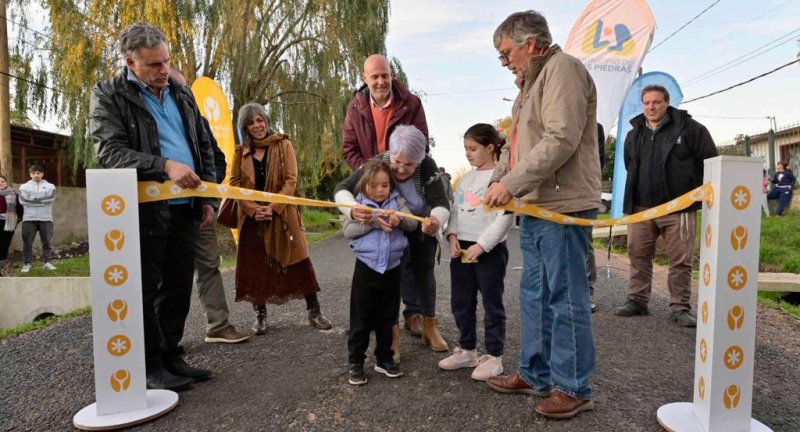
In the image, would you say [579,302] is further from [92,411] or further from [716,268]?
[92,411]

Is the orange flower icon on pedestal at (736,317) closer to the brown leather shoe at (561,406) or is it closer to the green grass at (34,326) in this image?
the brown leather shoe at (561,406)

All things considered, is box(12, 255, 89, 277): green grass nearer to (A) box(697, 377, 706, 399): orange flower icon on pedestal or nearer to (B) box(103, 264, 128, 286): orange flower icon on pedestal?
(B) box(103, 264, 128, 286): orange flower icon on pedestal

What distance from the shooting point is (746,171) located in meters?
2.31

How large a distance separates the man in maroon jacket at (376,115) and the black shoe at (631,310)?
101 inches

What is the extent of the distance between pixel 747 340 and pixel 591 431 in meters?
0.82

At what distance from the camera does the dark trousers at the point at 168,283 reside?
9.44 feet

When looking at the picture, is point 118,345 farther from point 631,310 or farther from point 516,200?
point 631,310

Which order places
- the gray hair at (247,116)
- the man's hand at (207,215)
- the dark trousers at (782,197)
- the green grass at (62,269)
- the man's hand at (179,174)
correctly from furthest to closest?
the dark trousers at (782,197) → the green grass at (62,269) → the gray hair at (247,116) → the man's hand at (207,215) → the man's hand at (179,174)

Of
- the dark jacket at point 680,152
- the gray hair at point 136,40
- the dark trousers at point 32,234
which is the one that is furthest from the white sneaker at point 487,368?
the dark trousers at point 32,234

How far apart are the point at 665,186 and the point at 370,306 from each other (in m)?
3.06

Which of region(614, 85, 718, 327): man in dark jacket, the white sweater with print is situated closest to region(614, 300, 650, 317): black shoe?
region(614, 85, 718, 327): man in dark jacket

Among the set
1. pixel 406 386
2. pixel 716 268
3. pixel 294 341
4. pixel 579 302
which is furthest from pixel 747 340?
pixel 294 341

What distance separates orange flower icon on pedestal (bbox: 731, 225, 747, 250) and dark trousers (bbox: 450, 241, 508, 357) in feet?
3.99

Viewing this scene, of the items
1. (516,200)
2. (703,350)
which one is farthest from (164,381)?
(703,350)
